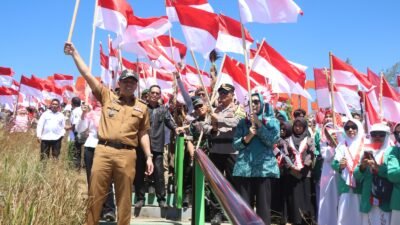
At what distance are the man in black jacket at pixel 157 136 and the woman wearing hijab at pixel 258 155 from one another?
1815 mm

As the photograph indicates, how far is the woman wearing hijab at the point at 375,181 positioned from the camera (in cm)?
541

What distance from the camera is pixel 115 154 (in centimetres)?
489

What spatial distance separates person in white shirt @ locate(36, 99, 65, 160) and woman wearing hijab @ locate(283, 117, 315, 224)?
5842 mm

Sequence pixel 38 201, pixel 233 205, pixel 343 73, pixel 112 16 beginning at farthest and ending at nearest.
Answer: pixel 343 73 → pixel 112 16 → pixel 38 201 → pixel 233 205

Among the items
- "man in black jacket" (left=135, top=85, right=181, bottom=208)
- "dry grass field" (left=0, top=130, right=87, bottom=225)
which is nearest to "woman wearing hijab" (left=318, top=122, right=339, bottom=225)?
"man in black jacket" (left=135, top=85, right=181, bottom=208)

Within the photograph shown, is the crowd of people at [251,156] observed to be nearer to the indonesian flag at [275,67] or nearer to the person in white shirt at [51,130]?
the indonesian flag at [275,67]

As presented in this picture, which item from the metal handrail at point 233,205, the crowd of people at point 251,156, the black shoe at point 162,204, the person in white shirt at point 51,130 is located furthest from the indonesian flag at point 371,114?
the person in white shirt at point 51,130

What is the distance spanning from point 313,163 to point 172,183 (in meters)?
2.39

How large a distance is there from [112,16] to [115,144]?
3.67 m

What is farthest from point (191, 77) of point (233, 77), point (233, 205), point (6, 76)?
point (233, 205)

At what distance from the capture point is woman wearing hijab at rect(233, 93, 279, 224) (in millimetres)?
5391

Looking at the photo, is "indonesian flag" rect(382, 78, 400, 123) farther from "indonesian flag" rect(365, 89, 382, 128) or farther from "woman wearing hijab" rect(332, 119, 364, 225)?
"woman wearing hijab" rect(332, 119, 364, 225)

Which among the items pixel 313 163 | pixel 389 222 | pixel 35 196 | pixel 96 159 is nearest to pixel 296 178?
pixel 313 163

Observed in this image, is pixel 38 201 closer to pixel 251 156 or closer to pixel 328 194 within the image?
pixel 251 156
